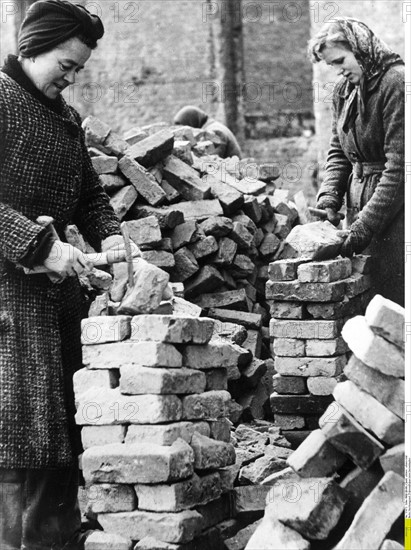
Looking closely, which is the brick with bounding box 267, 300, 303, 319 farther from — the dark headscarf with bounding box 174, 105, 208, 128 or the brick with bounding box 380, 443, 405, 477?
the dark headscarf with bounding box 174, 105, 208, 128

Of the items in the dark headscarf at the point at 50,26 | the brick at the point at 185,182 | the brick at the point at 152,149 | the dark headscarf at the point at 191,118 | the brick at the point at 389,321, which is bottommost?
the brick at the point at 389,321

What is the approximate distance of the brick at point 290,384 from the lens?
19.3 ft

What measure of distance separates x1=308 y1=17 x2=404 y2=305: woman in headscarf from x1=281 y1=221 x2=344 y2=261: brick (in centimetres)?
8

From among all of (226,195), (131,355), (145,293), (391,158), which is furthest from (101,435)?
(226,195)

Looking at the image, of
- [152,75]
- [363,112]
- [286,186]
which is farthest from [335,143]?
[152,75]

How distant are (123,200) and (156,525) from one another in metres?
3.40

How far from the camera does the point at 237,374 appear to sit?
21.6 ft

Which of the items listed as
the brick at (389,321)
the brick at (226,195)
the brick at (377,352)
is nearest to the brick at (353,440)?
the brick at (377,352)

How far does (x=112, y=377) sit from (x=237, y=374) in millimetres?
2111

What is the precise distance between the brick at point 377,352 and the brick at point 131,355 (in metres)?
0.83

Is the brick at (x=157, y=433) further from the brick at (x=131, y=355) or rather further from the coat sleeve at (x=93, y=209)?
the coat sleeve at (x=93, y=209)

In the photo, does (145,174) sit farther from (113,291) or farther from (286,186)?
(286,186)

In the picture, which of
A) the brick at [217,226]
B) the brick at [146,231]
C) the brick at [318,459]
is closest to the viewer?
the brick at [318,459]

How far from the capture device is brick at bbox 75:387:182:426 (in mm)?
4414
